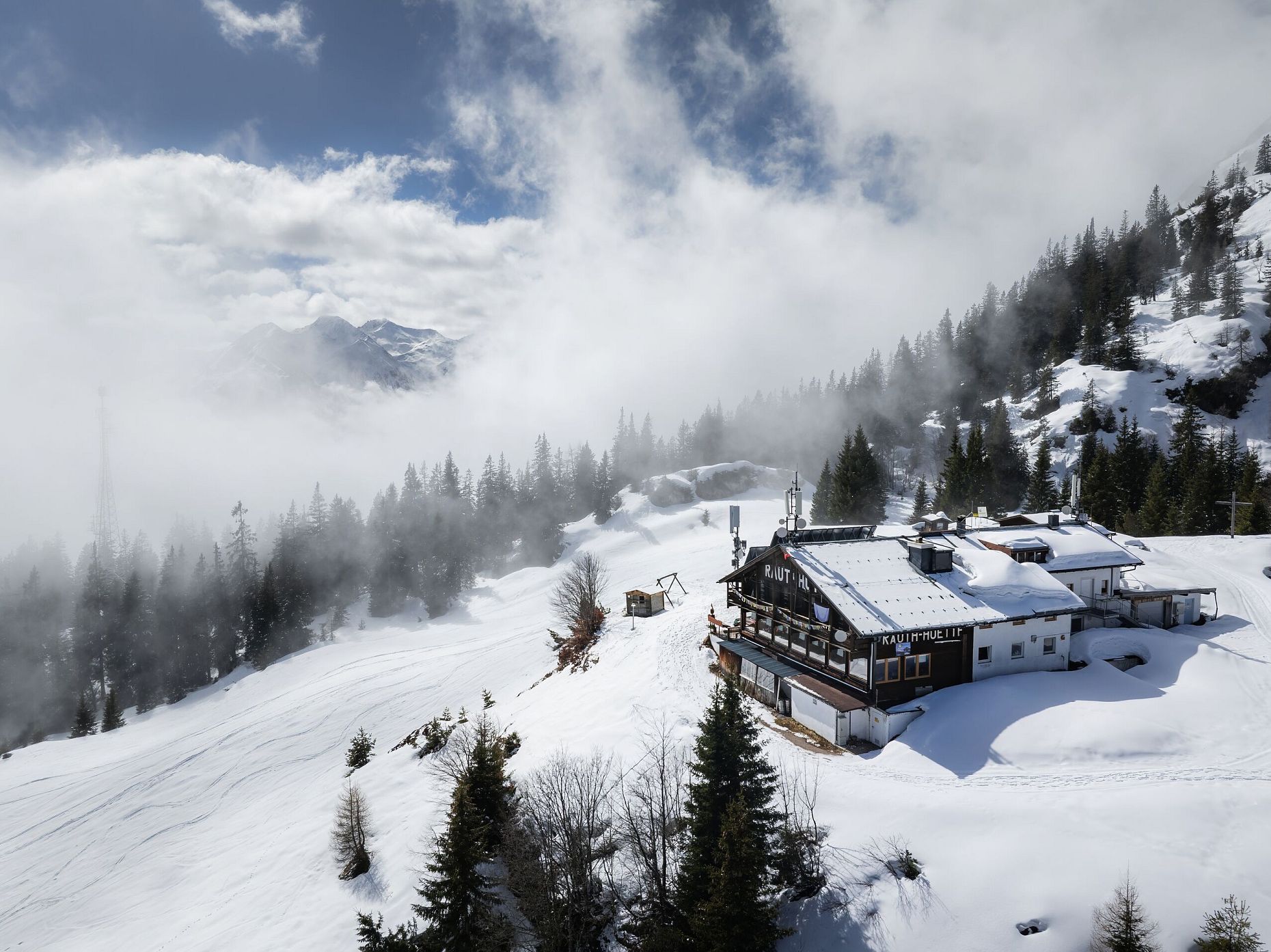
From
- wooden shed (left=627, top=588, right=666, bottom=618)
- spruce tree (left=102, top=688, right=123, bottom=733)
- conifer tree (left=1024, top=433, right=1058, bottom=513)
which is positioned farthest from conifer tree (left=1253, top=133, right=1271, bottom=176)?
spruce tree (left=102, top=688, right=123, bottom=733)

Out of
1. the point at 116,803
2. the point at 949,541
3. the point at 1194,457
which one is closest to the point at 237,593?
the point at 116,803

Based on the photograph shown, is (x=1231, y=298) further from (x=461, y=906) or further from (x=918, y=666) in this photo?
(x=461, y=906)

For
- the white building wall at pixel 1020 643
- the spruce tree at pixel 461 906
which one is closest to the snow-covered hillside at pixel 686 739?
the white building wall at pixel 1020 643

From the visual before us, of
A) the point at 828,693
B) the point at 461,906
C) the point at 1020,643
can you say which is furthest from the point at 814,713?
the point at 461,906

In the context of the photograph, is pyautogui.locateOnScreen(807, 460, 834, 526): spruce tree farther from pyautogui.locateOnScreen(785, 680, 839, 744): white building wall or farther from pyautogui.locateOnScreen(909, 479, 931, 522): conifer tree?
pyautogui.locateOnScreen(785, 680, 839, 744): white building wall

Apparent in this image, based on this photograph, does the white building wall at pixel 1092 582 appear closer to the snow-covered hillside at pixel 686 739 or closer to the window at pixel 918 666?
the snow-covered hillside at pixel 686 739
